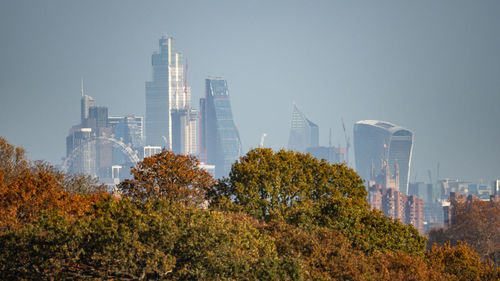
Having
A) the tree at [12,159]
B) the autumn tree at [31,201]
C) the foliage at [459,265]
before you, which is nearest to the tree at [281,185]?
the foliage at [459,265]

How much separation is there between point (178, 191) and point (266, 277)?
21992mm

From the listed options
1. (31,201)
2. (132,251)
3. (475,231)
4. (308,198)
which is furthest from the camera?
(475,231)

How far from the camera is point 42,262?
32.6 metres

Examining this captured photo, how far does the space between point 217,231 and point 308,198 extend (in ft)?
72.6

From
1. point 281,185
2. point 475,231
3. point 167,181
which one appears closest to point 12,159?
point 167,181

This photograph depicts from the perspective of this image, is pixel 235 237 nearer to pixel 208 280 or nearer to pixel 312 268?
pixel 208 280

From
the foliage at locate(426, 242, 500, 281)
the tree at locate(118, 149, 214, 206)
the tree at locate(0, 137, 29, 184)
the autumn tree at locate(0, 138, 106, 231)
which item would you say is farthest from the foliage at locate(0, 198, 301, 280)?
the tree at locate(0, 137, 29, 184)

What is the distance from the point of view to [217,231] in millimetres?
33656

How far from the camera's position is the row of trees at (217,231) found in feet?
107

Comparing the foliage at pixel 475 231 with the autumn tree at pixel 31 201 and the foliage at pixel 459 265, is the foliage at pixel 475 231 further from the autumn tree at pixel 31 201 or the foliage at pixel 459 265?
the autumn tree at pixel 31 201

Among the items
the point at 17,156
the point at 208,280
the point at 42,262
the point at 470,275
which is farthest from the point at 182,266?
the point at 17,156

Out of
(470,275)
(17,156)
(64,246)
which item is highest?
(17,156)

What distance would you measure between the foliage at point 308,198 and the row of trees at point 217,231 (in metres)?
0.08

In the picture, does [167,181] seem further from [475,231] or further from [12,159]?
[475,231]
